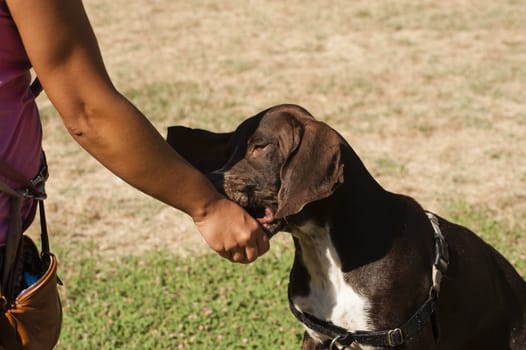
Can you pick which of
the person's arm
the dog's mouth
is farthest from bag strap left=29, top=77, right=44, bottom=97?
the dog's mouth

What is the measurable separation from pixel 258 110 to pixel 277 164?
19.2 ft

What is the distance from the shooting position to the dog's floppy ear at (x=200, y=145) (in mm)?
3328

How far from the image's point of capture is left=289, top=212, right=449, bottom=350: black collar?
333 cm

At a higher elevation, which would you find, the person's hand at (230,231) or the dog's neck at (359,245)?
the person's hand at (230,231)

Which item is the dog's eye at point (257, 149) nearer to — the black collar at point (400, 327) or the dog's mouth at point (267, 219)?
the dog's mouth at point (267, 219)

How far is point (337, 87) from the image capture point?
9.59 meters

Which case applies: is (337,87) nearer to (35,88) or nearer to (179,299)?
(179,299)

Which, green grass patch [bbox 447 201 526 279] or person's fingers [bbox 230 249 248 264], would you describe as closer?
person's fingers [bbox 230 249 248 264]

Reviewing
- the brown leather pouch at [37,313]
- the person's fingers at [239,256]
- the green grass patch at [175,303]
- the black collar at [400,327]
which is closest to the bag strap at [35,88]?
the brown leather pouch at [37,313]

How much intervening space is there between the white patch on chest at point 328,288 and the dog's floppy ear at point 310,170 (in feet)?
1.42

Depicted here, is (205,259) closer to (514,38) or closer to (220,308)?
(220,308)

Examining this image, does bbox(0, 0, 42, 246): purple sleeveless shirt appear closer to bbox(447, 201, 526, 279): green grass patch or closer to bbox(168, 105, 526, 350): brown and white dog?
bbox(168, 105, 526, 350): brown and white dog

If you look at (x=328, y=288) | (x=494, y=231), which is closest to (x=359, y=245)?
(x=328, y=288)

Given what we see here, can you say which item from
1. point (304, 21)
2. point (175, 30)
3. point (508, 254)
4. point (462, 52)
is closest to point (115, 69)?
point (175, 30)
